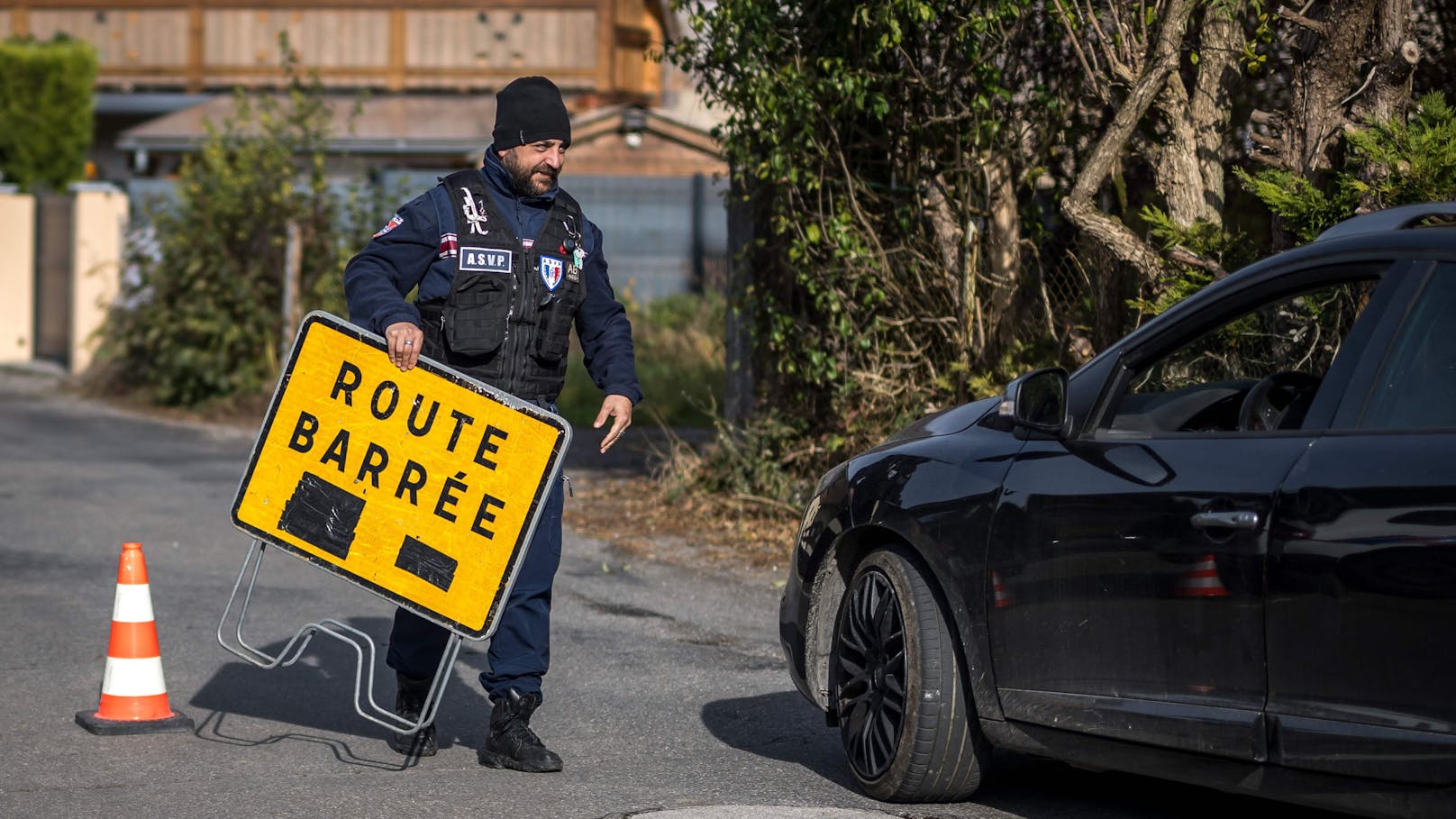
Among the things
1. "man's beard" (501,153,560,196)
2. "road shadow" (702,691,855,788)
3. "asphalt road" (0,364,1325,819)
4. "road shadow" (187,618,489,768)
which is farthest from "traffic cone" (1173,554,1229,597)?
"road shadow" (187,618,489,768)

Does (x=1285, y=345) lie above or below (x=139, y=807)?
above

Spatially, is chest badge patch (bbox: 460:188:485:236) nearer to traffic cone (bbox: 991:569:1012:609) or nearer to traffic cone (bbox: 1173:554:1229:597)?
traffic cone (bbox: 991:569:1012:609)

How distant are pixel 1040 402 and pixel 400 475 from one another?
1834mm

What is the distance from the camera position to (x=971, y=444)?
15.7ft

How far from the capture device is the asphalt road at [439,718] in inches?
191

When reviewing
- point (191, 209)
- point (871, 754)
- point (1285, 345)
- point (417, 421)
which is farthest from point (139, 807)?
point (191, 209)

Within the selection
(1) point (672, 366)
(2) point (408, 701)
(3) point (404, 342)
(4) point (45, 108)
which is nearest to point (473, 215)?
(3) point (404, 342)

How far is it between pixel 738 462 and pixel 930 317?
1.72 m

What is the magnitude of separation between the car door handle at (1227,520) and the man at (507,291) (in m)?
1.87

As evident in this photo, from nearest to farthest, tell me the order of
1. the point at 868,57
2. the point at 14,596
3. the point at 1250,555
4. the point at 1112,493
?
the point at 1250,555, the point at 1112,493, the point at 14,596, the point at 868,57

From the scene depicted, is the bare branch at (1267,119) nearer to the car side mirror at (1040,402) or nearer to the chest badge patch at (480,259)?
the car side mirror at (1040,402)

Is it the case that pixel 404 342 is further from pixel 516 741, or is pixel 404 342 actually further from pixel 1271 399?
pixel 1271 399

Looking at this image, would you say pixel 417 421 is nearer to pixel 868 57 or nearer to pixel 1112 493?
pixel 1112 493

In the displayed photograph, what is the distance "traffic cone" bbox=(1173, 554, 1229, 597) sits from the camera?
3.98 metres
